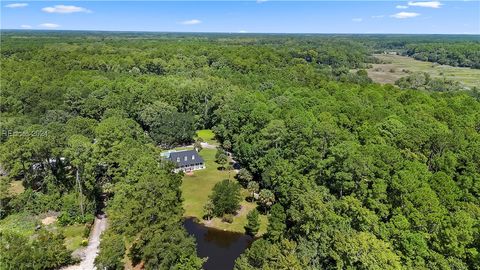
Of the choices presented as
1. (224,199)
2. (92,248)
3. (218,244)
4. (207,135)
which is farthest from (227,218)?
(207,135)

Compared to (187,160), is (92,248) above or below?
below

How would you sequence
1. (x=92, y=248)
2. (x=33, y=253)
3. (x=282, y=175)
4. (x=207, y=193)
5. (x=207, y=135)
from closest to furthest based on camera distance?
(x=33, y=253), (x=92, y=248), (x=282, y=175), (x=207, y=193), (x=207, y=135)

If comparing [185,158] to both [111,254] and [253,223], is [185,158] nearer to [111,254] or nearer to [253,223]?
[253,223]

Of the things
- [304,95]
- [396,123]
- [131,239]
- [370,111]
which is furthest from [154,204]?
[304,95]

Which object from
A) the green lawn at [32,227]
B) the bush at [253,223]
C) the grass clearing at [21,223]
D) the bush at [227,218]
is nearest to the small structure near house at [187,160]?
the bush at [227,218]

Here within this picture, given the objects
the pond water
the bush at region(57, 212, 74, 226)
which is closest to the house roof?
the pond water

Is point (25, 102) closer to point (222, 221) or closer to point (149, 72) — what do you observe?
point (149, 72)

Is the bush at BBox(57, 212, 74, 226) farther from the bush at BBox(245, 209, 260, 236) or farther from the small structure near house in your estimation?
the bush at BBox(245, 209, 260, 236)
